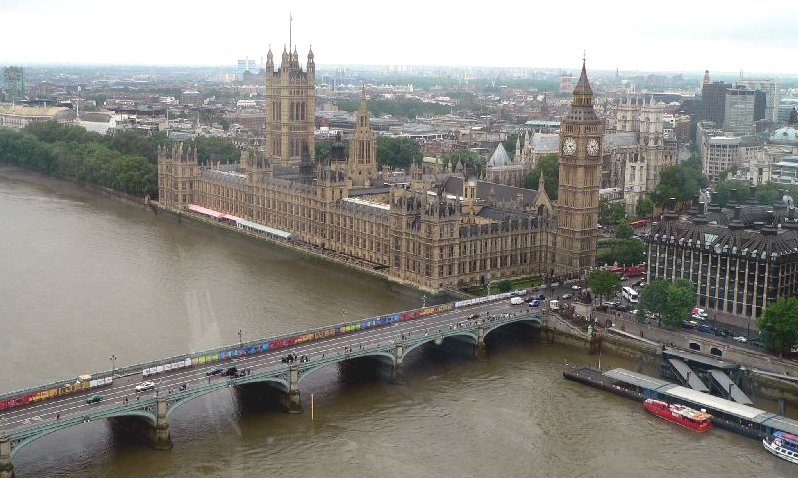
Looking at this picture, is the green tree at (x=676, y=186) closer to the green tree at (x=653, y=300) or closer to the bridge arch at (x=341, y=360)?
the green tree at (x=653, y=300)

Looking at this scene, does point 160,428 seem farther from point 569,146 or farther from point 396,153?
point 396,153

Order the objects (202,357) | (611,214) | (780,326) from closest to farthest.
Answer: (202,357)
(780,326)
(611,214)

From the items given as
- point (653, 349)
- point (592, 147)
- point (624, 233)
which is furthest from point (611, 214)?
point (653, 349)

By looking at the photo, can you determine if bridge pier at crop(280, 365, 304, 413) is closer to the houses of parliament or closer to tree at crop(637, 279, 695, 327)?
tree at crop(637, 279, 695, 327)

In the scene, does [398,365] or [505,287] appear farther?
[505,287]

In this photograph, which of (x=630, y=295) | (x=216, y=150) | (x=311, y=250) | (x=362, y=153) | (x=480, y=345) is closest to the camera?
(x=480, y=345)

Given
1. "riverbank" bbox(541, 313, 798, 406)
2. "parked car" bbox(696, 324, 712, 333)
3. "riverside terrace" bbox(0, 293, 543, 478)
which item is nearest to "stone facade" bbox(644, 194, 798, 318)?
"parked car" bbox(696, 324, 712, 333)
